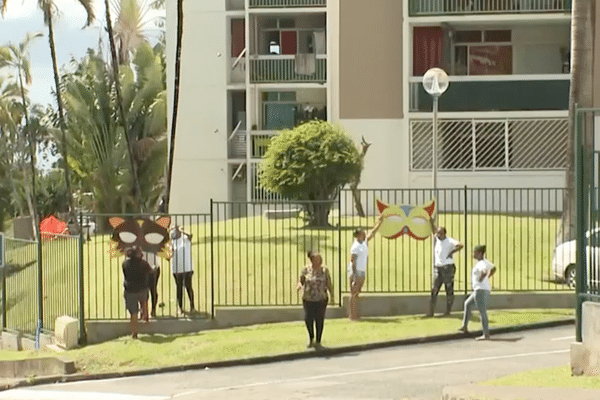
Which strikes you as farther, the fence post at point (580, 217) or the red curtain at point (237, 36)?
the red curtain at point (237, 36)

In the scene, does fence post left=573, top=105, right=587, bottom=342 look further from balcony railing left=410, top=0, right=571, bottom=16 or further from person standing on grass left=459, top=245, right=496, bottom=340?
balcony railing left=410, top=0, right=571, bottom=16

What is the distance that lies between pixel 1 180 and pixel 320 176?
1925 inches

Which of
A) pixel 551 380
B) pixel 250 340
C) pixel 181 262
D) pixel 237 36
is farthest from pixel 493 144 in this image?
pixel 551 380

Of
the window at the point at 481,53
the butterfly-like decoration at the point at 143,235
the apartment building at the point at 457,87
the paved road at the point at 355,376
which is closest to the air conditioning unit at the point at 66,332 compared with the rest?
the butterfly-like decoration at the point at 143,235

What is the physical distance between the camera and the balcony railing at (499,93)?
3984 cm

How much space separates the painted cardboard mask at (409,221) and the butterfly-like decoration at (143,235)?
377 centimetres

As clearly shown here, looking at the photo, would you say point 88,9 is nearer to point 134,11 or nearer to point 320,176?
point 320,176

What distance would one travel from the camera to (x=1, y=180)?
256 ft

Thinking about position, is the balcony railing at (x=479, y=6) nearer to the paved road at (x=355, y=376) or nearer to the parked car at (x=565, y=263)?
the parked car at (x=565, y=263)

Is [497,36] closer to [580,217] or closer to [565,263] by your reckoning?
[565,263]

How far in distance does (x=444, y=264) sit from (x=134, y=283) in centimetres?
516

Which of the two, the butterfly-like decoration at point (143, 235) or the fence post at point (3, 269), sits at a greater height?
the butterfly-like decoration at point (143, 235)

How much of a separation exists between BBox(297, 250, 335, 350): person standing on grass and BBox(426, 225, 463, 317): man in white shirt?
2.93m

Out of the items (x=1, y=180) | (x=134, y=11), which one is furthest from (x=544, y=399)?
(x=1, y=180)
